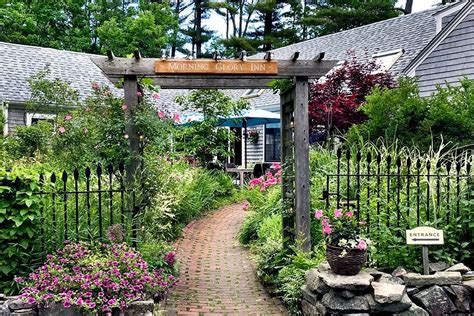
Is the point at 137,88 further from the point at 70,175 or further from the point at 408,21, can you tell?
the point at 408,21

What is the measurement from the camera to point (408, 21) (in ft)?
53.2

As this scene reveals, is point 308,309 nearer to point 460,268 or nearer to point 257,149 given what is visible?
point 460,268

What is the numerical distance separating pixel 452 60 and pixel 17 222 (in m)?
10.7

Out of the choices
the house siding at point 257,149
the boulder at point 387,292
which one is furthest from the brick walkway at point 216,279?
the house siding at point 257,149

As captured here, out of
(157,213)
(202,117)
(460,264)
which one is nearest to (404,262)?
(460,264)

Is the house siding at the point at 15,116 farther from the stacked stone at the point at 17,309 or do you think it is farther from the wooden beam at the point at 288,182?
the stacked stone at the point at 17,309

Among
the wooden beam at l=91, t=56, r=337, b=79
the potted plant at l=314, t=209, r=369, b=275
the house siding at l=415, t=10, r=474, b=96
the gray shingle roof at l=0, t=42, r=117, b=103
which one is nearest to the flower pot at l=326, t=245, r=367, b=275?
the potted plant at l=314, t=209, r=369, b=275

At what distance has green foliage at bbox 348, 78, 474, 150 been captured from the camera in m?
7.71

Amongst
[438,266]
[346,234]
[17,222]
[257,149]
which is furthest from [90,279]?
[257,149]

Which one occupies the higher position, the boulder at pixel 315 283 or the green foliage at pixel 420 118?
the green foliage at pixel 420 118

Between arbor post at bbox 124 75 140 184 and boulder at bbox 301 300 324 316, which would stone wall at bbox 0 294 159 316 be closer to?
arbor post at bbox 124 75 140 184

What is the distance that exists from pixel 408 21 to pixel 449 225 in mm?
13395

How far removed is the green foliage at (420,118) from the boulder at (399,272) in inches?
133

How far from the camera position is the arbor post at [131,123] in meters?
5.22
